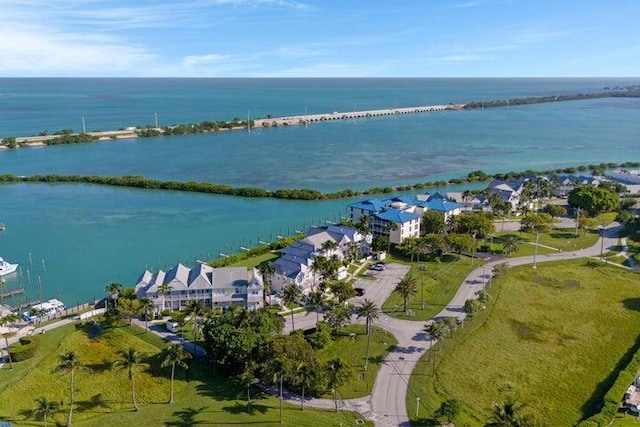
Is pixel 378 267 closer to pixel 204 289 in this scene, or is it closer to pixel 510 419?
pixel 204 289

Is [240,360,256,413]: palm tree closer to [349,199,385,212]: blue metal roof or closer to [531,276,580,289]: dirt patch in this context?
[531,276,580,289]: dirt patch

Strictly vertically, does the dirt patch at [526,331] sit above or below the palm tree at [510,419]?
below

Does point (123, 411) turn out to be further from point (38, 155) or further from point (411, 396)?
point (38, 155)

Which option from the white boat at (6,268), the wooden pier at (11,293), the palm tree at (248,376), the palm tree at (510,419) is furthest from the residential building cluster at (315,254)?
the palm tree at (510,419)

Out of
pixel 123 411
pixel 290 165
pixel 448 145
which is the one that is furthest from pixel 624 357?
pixel 448 145

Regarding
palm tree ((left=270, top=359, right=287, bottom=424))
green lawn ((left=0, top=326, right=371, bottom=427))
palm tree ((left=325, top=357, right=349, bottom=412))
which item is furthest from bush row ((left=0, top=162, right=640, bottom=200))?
palm tree ((left=270, top=359, right=287, bottom=424))

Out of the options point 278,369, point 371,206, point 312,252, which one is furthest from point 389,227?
point 278,369

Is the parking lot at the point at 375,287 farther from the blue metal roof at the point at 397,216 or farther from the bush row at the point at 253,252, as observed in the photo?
the bush row at the point at 253,252
